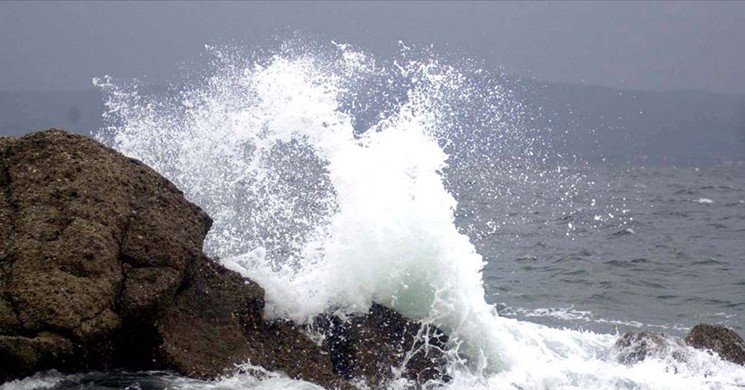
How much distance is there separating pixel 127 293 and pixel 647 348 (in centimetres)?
519

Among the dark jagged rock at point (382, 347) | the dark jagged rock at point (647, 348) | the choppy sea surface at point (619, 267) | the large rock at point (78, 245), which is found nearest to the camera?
the large rock at point (78, 245)

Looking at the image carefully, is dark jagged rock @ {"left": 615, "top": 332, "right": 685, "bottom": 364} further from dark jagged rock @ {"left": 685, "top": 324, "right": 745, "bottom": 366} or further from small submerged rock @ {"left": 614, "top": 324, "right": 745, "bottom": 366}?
dark jagged rock @ {"left": 685, "top": 324, "right": 745, "bottom": 366}

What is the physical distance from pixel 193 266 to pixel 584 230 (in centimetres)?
2013

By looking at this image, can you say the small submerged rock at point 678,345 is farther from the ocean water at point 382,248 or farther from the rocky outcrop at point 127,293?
the rocky outcrop at point 127,293

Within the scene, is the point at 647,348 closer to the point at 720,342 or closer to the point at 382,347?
the point at 720,342

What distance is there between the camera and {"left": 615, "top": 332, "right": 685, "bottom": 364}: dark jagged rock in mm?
8609

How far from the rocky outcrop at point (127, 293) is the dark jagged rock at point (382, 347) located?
0.04 feet

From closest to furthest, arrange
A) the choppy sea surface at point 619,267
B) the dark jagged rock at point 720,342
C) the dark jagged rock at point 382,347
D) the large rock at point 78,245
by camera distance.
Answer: the large rock at point 78,245
the dark jagged rock at point 382,347
the dark jagged rock at point 720,342
the choppy sea surface at point 619,267

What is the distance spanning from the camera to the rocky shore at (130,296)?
579 cm

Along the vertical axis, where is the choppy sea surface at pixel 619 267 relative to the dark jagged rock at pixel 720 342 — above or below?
above

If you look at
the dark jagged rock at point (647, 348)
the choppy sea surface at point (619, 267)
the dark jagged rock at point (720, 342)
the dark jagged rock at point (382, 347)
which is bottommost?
the dark jagged rock at point (382, 347)

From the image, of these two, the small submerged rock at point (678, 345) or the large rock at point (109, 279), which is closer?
the large rock at point (109, 279)

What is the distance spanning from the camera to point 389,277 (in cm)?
782

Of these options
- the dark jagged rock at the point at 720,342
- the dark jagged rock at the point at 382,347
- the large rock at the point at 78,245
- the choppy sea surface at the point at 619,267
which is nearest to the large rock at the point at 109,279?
the large rock at the point at 78,245
